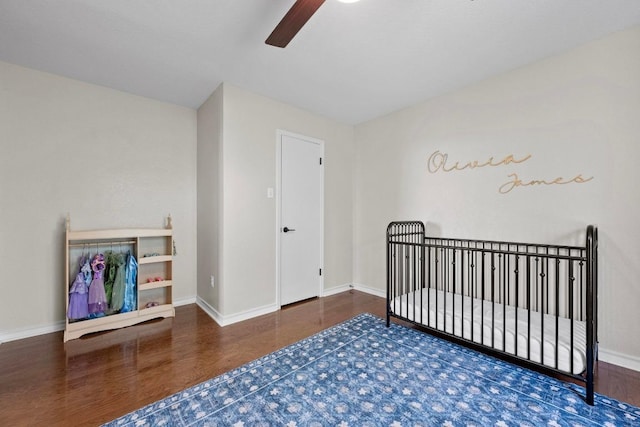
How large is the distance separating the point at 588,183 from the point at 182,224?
403 cm

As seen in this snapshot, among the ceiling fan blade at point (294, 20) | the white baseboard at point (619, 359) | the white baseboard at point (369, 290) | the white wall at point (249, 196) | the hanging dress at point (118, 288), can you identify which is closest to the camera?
the ceiling fan blade at point (294, 20)

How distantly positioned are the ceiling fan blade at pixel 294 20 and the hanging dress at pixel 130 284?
2525 millimetres

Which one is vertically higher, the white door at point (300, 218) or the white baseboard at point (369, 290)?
the white door at point (300, 218)

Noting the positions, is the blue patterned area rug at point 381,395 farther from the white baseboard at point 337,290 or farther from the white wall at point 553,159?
the white baseboard at point 337,290

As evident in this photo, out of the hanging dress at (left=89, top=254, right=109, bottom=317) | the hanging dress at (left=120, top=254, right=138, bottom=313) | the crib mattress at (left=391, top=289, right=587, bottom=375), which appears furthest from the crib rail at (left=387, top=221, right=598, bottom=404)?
the hanging dress at (left=89, top=254, right=109, bottom=317)

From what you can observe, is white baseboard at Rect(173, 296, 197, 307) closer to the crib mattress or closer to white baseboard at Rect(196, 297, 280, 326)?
white baseboard at Rect(196, 297, 280, 326)

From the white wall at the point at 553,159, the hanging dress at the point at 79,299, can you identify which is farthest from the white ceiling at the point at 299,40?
the hanging dress at the point at 79,299

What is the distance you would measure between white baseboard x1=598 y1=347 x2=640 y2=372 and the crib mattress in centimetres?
32

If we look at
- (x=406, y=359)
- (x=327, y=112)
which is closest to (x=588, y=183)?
(x=406, y=359)

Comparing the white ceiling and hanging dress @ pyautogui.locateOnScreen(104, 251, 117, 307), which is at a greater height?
the white ceiling

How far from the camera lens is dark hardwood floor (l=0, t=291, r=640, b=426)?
5.32 feet

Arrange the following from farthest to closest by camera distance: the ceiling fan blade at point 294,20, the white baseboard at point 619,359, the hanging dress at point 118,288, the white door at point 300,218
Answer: the white door at point 300,218 < the hanging dress at point 118,288 < the white baseboard at point 619,359 < the ceiling fan blade at point 294,20

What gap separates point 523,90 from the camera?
2.46 meters

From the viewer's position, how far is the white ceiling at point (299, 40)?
1.76 meters
